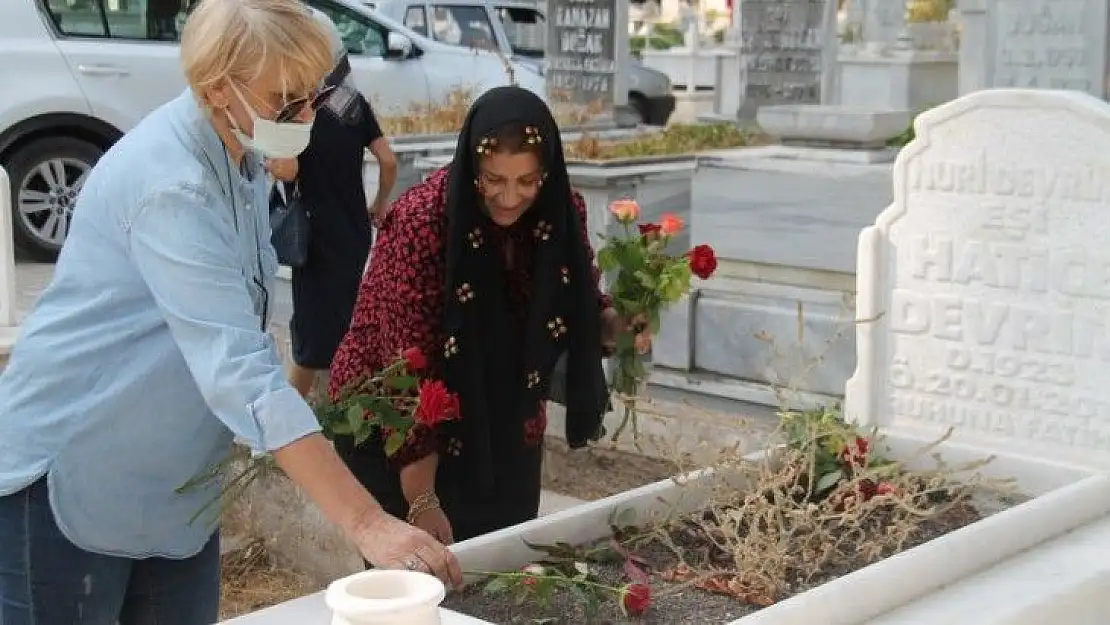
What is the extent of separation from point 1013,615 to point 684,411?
2435 millimetres

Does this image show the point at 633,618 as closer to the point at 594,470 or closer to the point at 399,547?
the point at 399,547

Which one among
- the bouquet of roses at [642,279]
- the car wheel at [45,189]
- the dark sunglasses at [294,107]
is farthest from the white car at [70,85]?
the dark sunglasses at [294,107]

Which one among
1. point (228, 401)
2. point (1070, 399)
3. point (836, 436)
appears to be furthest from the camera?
point (1070, 399)

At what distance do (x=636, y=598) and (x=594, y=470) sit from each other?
2724 millimetres

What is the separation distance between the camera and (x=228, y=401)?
2.13 metres

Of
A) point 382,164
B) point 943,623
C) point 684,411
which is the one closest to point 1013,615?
point 943,623

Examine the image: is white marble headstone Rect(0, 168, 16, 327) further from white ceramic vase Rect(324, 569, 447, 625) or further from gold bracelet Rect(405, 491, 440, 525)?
white ceramic vase Rect(324, 569, 447, 625)

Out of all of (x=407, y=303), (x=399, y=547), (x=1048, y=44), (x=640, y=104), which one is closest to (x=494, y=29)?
(x=640, y=104)

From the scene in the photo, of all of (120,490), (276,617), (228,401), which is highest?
(228,401)

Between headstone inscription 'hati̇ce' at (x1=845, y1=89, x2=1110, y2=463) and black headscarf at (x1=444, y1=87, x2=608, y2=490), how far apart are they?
69cm

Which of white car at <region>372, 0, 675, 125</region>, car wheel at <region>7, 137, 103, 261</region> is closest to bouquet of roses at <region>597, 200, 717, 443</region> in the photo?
car wheel at <region>7, 137, 103, 261</region>

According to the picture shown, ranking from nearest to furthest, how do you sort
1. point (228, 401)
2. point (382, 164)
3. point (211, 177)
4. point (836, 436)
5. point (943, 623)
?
point (228, 401) → point (211, 177) → point (943, 623) → point (836, 436) → point (382, 164)

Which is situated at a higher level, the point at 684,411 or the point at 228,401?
Result: the point at 228,401

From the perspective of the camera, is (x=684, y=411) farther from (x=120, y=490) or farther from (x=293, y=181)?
(x=120, y=490)
